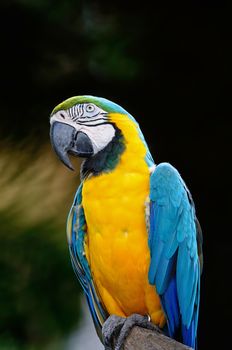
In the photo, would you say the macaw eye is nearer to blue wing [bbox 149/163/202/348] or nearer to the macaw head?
the macaw head

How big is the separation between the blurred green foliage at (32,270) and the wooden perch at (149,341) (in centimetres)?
106

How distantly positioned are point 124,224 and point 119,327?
19cm

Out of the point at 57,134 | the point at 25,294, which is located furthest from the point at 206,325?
the point at 57,134

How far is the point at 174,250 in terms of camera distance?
1.57 meters

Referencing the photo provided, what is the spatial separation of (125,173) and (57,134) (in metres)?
0.15

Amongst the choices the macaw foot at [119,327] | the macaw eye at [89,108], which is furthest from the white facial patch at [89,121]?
the macaw foot at [119,327]

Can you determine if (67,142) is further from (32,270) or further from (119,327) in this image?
(32,270)

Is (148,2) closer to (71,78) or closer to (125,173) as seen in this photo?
(71,78)

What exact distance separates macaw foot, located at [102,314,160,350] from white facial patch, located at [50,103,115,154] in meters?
0.31

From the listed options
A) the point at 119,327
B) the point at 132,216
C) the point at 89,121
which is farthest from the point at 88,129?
the point at 119,327

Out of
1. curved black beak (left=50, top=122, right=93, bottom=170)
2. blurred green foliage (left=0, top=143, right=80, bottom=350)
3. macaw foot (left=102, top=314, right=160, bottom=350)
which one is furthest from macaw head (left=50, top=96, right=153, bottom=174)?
blurred green foliage (left=0, top=143, right=80, bottom=350)

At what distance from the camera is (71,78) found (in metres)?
2.60

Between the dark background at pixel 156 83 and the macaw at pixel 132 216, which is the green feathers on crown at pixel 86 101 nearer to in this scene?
the macaw at pixel 132 216

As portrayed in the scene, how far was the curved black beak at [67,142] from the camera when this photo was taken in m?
1.52
